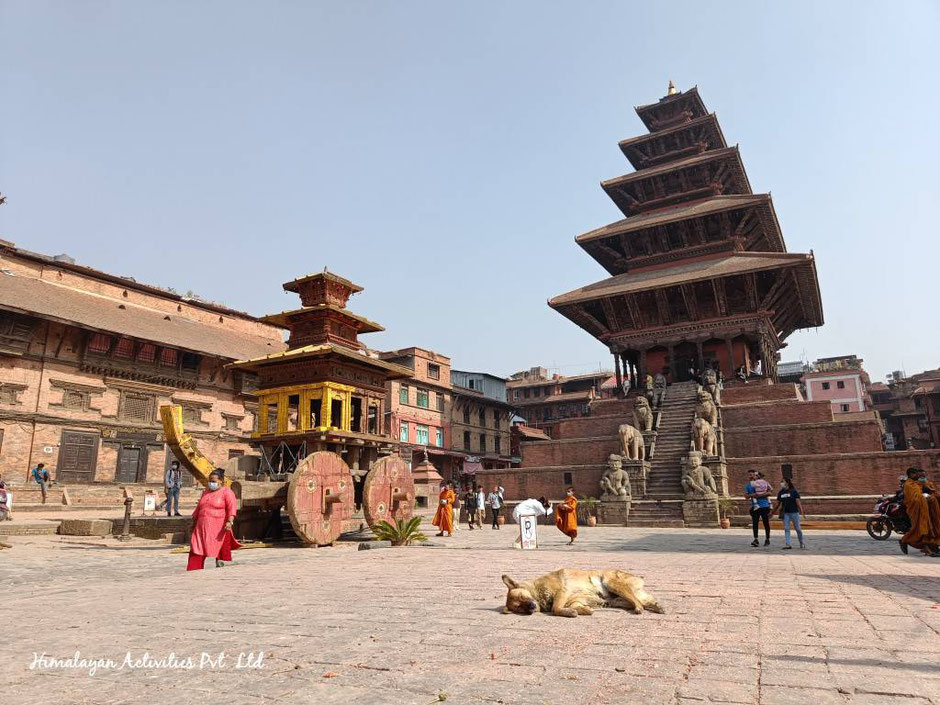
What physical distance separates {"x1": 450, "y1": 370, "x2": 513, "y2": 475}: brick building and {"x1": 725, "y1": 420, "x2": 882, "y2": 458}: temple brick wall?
26594 millimetres

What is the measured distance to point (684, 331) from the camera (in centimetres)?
2808

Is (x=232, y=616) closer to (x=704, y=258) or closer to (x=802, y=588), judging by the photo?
(x=802, y=588)

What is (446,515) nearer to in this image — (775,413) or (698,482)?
(698,482)

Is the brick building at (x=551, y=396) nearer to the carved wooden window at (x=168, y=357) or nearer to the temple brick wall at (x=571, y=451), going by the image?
the temple brick wall at (x=571, y=451)

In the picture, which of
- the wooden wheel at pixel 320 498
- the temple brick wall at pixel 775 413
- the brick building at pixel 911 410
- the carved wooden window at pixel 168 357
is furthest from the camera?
the brick building at pixel 911 410

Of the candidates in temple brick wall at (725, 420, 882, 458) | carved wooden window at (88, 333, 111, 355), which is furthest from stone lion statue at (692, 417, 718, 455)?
carved wooden window at (88, 333, 111, 355)

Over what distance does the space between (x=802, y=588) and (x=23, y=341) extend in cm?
2742

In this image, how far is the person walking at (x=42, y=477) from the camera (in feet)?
69.8

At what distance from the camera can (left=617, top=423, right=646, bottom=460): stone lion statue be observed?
2097 cm

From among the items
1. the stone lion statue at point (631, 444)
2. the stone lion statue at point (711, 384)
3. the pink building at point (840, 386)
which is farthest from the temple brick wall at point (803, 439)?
the pink building at point (840, 386)

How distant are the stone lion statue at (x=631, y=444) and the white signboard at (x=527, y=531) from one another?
32.2ft

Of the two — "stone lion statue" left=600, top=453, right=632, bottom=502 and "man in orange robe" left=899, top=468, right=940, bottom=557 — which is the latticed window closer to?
"stone lion statue" left=600, top=453, right=632, bottom=502

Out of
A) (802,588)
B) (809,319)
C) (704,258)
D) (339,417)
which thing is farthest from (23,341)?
(809,319)

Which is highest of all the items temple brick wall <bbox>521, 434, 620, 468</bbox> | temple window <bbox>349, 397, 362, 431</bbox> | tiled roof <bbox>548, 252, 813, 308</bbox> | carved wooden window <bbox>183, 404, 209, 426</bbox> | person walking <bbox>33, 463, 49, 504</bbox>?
tiled roof <bbox>548, 252, 813, 308</bbox>
